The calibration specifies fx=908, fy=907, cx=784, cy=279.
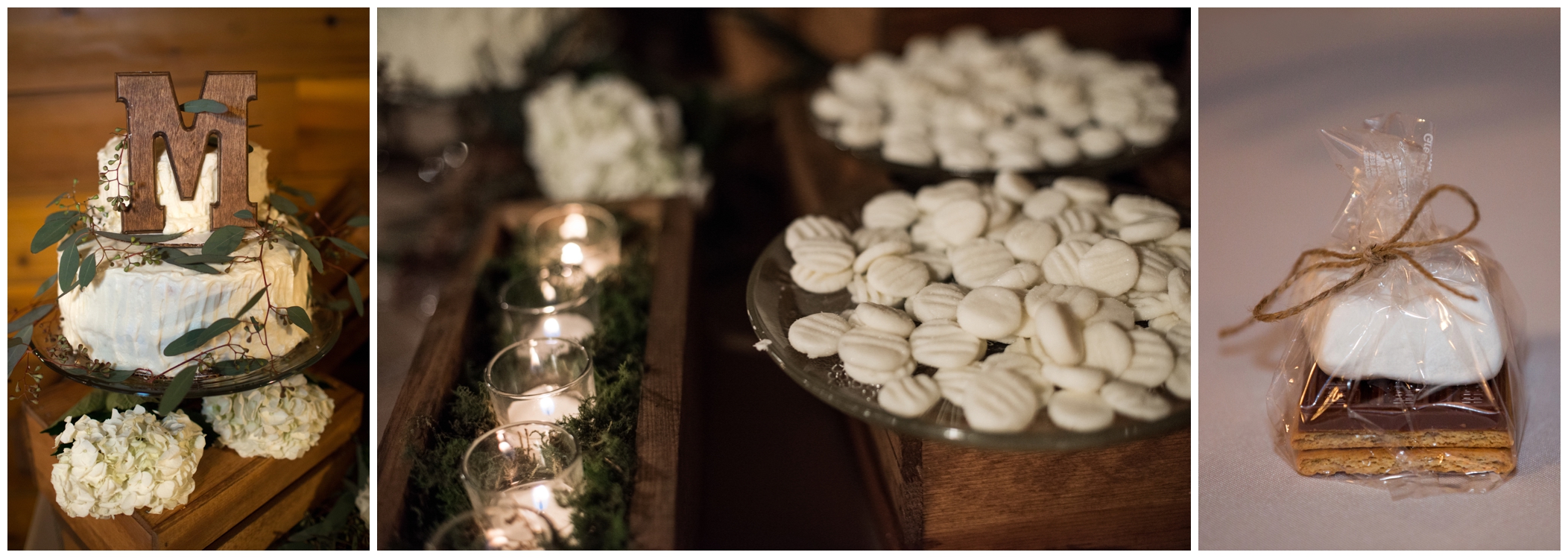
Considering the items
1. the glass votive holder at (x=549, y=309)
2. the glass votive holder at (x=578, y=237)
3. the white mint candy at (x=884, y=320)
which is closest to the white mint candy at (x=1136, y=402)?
the white mint candy at (x=884, y=320)

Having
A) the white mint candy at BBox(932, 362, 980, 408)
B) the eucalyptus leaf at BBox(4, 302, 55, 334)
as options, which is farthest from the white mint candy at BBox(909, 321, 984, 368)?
the eucalyptus leaf at BBox(4, 302, 55, 334)

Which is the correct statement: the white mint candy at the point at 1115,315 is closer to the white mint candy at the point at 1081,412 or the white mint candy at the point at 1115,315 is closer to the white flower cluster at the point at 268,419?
the white mint candy at the point at 1081,412

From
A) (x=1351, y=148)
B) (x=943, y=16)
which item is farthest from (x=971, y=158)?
(x=943, y=16)

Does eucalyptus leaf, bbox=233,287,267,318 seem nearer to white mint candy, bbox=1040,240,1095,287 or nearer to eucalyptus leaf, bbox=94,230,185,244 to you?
eucalyptus leaf, bbox=94,230,185,244

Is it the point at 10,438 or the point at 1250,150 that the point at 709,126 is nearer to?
the point at 1250,150

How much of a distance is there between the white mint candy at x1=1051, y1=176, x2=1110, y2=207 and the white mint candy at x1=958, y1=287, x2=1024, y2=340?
1.03ft

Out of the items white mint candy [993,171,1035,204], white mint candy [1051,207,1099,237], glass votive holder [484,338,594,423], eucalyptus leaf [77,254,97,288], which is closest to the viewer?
eucalyptus leaf [77,254,97,288]

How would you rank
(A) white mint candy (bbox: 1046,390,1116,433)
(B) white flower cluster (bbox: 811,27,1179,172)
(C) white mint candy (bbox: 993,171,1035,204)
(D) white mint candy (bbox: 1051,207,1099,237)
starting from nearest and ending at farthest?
1. (A) white mint candy (bbox: 1046,390,1116,433)
2. (D) white mint candy (bbox: 1051,207,1099,237)
3. (C) white mint candy (bbox: 993,171,1035,204)
4. (B) white flower cluster (bbox: 811,27,1179,172)

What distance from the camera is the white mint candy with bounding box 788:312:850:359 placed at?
992mm

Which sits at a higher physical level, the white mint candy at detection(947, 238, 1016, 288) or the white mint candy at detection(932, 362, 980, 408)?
the white mint candy at detection(947, 238, 1016, 288)

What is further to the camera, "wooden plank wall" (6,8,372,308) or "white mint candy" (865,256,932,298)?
"wooden plank wall" (6,8,372,308)

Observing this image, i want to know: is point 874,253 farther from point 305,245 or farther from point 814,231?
point 305,245

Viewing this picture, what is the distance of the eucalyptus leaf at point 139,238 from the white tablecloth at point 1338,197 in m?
1.20

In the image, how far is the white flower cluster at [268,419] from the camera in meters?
1.06
